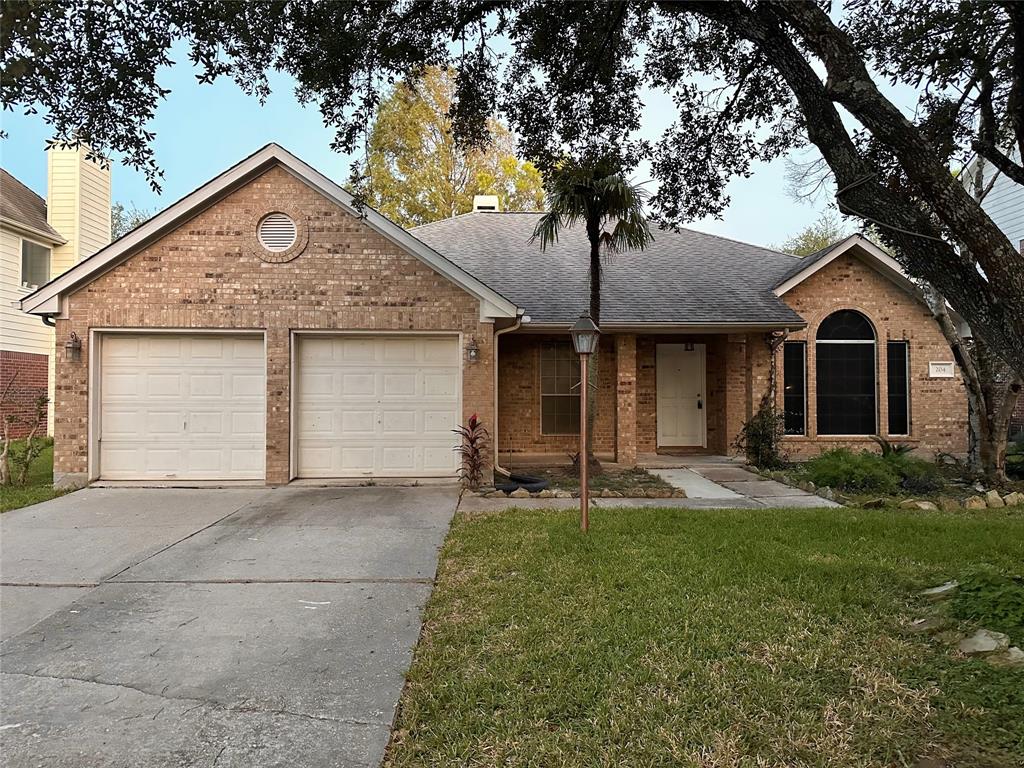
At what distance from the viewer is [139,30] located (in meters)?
5.55

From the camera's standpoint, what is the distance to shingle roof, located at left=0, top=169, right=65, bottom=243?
51.4ft

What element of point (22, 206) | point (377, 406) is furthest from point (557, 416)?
point (22, 206)

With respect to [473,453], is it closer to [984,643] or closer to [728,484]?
[728,484]

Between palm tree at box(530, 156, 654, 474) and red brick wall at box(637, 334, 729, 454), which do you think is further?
red brick wall at box(637, 334, 729, 454)

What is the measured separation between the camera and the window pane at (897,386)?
12555mm

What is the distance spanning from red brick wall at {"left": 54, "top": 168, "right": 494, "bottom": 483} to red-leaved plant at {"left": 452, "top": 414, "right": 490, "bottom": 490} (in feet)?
0.82

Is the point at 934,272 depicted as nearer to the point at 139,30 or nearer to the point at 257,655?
the point at 257,655

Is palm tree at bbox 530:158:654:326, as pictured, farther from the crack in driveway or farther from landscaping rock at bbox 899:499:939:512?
the crack in driveway

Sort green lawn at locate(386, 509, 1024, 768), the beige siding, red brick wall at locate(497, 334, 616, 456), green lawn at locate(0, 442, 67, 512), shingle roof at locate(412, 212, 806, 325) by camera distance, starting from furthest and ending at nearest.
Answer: the beige siding, red brick wall at locate(497, 334, 616, 456), shingle roof at locate(412, 212, 806, 325), green lawn at locate(0, 442, 67, 512), green lawn at locate(386, 509, 1024, 768)

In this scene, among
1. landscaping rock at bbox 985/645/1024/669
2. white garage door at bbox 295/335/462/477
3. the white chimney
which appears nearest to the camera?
landscaping rock at bbox 985/645/1024/669

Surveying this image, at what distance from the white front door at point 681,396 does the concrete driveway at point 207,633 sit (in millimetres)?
7100

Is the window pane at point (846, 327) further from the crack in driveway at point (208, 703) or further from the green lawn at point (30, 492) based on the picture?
the green lawn at point (30, 492)

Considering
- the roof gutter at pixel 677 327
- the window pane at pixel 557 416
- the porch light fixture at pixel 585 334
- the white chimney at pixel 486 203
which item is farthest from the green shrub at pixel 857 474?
the white chimney at pixel 486 203

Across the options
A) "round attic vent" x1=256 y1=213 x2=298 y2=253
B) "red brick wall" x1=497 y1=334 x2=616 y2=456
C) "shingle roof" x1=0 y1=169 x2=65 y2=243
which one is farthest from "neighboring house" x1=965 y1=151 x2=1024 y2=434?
"shingle roof" x1=0 y1=169 x2=65 y2=243
